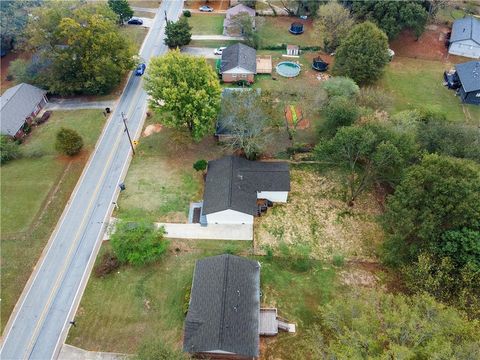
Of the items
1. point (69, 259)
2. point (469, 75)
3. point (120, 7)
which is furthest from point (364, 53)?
point (120, 7)

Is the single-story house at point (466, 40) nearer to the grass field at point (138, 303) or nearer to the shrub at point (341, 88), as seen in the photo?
the shrub at point (341, 88)

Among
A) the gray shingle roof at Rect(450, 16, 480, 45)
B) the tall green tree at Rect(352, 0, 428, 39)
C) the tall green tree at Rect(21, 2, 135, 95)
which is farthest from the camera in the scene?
the gray shingle roof at Rect(450, 16, 480, 45)

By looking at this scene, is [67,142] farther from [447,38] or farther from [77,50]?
[447,38]

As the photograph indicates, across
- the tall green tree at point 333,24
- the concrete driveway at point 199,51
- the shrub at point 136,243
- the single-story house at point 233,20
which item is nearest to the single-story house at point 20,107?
the concrete driveway at point 199,51

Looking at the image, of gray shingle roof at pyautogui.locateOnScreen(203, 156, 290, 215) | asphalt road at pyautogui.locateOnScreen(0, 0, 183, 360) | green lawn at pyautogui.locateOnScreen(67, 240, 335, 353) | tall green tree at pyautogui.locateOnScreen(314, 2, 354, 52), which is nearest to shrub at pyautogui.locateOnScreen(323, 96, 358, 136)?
gray shingle roof at pyautogui.locateOnScreen(203, 156, 290, 215)

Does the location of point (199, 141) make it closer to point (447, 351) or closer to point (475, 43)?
point (447, 351)

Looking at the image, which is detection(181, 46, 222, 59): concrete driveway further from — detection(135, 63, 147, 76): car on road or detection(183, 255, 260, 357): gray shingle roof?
detection(183, 255, 260, 357): gray shingle roof
